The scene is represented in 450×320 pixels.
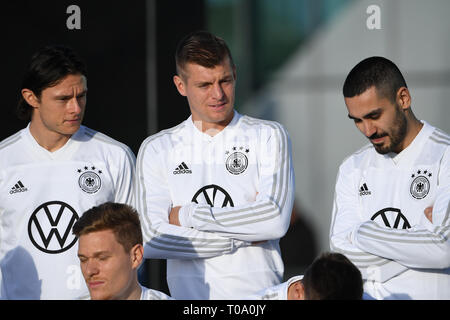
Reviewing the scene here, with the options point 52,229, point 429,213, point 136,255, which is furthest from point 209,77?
point 429,213

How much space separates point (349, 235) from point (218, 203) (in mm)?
758

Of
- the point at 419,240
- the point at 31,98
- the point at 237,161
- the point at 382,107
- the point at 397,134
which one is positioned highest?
the point at 31,98

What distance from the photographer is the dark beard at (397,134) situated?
13.9 ft

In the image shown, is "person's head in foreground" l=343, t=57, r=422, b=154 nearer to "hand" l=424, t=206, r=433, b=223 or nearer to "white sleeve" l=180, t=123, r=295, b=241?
"hand" l=424, t=206, r=433, b=223

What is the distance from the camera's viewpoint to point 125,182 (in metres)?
4.55

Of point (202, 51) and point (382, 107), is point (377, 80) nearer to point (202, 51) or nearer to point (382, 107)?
point (382, 107)

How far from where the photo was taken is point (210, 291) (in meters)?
4.22

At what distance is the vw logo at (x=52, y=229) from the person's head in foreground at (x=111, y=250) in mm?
400

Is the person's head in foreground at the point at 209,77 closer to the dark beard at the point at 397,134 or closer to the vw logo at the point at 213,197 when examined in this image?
the vw logo at the point at 213,197

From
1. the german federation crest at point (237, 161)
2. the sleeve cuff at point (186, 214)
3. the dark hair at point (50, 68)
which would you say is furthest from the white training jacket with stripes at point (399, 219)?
the dark hair at point (50, 68)

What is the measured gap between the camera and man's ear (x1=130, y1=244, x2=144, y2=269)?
391 cm

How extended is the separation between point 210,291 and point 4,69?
99.4 inches

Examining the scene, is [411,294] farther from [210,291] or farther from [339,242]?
[210,291]

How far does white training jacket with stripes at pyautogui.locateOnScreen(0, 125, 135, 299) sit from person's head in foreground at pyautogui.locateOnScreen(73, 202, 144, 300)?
44 centimetres
